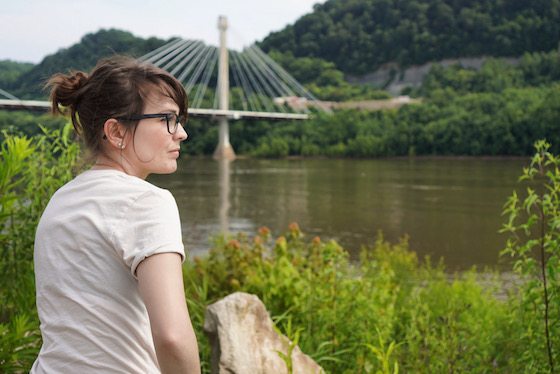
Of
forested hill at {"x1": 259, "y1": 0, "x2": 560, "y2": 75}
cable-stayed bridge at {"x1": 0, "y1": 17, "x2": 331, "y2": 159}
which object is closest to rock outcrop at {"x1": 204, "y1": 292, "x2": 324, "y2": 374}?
cable-stayed bridge at {"x1": 0, "y1": 17, "x2": 331, "y2": 159}

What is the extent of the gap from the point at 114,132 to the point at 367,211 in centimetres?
1007

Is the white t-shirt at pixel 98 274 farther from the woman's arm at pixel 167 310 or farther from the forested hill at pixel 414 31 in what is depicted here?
the forested hill at pixel 414 31

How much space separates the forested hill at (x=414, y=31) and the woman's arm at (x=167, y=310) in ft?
190

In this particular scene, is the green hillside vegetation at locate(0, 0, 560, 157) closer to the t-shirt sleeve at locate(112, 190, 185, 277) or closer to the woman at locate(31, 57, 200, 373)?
the woman at locate(31, 57, 200, 373)

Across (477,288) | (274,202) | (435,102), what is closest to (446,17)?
(435,102)

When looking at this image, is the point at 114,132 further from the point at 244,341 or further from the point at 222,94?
the point at 222,94

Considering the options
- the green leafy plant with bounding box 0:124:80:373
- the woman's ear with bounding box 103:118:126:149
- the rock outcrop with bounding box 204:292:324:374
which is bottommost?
the rock outcrop with bounding box 204:292:324:374

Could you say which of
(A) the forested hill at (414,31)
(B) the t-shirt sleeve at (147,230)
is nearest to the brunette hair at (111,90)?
(B) the t-shirt sleeve at (147,230)

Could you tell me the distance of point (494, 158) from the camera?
28891 millimetres

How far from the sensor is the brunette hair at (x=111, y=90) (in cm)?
78

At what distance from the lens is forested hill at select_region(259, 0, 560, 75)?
5381cm

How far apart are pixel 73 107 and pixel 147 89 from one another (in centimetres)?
14

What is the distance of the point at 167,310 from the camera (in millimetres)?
650

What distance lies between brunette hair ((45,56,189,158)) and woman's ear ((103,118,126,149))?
0.03ft
